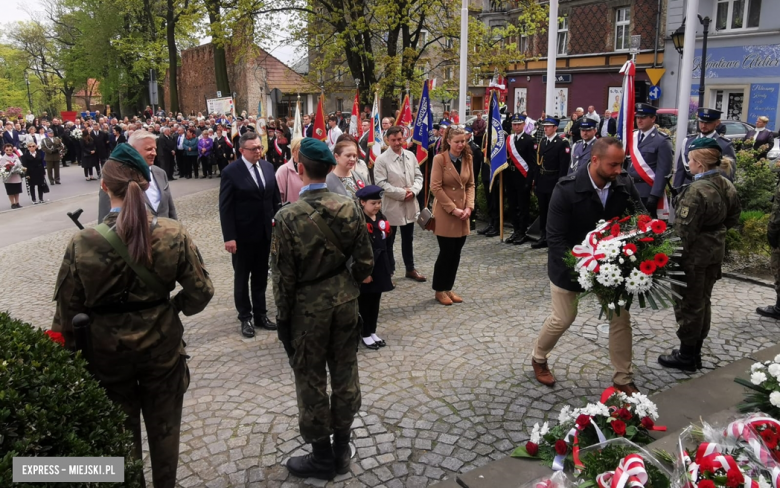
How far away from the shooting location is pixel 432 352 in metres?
5.67

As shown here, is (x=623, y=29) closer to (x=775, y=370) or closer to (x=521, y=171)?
(x=521, y=171)

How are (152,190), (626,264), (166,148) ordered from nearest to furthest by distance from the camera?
(626,264) → (152,190) → (166,148)

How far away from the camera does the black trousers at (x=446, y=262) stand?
698 centimetres

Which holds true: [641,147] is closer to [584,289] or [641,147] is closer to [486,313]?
[486,313]

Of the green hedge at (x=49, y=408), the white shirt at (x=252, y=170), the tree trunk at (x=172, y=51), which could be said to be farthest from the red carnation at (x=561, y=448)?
the tree trunk at (x=172, y=51)

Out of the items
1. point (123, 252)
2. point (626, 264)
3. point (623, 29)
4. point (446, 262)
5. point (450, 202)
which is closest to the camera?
point (123, 252)

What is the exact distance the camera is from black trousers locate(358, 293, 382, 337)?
5719 millimetres

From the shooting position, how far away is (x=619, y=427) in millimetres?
3059

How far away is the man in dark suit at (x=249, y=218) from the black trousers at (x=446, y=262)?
197 cm

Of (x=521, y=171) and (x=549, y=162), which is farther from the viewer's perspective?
(x=521, y=171)

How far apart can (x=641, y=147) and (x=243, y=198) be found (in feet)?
17.7

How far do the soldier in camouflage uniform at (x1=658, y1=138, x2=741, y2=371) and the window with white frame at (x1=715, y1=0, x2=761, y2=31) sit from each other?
2698 cm

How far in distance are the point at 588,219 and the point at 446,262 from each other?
2575mm

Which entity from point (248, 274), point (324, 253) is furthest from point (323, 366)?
point (248, 274)
